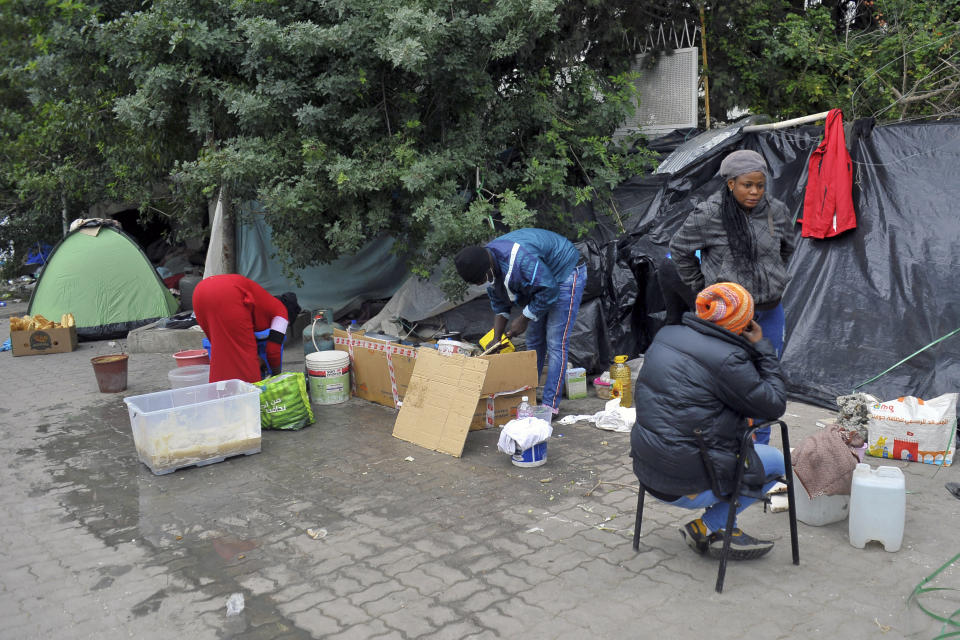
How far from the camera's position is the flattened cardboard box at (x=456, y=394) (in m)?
5.50

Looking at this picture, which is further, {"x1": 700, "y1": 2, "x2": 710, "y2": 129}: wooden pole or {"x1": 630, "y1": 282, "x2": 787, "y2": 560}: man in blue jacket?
{"x1": 700, "y1": 2, "x2": 710, "y2": 129}: wooden pole

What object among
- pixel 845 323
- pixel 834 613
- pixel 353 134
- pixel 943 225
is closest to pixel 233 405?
pixel 353 134

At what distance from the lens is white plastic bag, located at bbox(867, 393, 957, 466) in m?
4.86

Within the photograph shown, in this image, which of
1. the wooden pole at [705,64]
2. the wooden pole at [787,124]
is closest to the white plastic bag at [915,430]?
the wooden pole at [787,124]

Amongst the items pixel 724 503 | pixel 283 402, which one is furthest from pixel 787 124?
pixel 283 402

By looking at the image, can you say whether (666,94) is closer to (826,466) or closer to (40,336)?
(826,466)

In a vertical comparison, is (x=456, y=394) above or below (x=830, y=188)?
below

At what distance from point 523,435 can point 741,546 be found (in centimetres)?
167

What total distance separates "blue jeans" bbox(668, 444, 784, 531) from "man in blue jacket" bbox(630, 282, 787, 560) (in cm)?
1

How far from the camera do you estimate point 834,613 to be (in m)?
3.28

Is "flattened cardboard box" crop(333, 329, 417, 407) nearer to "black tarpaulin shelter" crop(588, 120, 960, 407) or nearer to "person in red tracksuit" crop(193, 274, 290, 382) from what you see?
"person in red tracksuit" crop(193, 274, 290, 382)

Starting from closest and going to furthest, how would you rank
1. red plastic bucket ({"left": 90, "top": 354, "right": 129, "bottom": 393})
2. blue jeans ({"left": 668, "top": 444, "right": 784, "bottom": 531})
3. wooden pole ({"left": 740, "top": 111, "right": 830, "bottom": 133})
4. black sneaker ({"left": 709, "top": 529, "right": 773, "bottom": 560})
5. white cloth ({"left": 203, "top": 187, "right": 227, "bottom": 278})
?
blue jeans ({"left": 668, "top": 444, "right": 784, "bottom": 531})
black sneaker ({"left": 709, "top": 529, "right": 773, "bottom": 560})
wooden pole ({"left": 740, "top": 111, "right": 830, "bottom": 133})
red plastic bucket ({"left": 90, "top": 354, "right": 129, "bottom": 393})
white cloth ({"left": 203, "top": 187, "right": 227, "bottom": 278})

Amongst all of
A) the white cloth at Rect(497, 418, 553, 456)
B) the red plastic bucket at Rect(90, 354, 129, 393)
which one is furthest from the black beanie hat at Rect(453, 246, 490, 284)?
the red plastic bucket at Rect(90, 354, 129, 393)

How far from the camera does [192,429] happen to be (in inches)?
208
